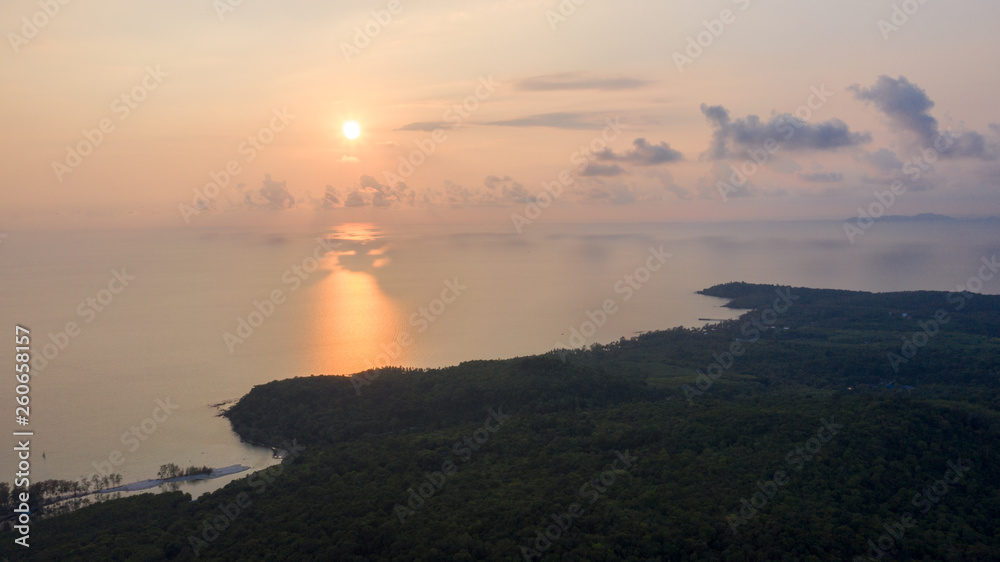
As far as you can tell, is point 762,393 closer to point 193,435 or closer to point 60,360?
point 193,435

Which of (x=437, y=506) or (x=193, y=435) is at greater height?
(x=193, y=435)

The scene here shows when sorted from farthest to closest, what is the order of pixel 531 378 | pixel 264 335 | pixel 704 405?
pixel 264 335 < pixel 531 378 < pixel 704 405

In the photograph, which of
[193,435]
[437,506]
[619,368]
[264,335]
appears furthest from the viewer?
[264,335]

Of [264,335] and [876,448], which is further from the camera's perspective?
[264,335]

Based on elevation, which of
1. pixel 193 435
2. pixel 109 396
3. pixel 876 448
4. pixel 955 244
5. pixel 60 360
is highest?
pixel 955 244

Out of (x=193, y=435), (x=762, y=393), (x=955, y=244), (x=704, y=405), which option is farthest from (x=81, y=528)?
(x=955, y=244)

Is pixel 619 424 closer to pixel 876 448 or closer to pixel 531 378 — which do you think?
pixel 531 378
